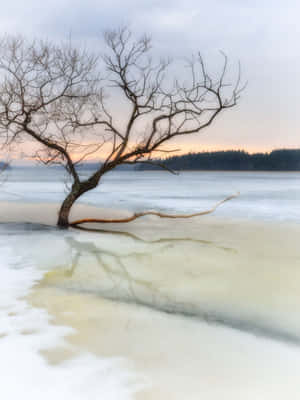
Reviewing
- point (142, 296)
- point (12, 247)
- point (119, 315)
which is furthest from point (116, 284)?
point (12, 247)

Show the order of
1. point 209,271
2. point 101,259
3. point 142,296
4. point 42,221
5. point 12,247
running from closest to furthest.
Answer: point 142,296 < point 209,271 < point 101,259 < point 12,247 < point 42,221

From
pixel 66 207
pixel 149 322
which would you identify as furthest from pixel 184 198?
pixel 149 322

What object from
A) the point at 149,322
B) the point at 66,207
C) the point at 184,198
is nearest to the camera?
the point at 149,322

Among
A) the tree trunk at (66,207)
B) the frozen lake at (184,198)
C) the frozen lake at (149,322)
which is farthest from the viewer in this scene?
the frozen lake at (184,198)

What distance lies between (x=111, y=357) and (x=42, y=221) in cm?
820

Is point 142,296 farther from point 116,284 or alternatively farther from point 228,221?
point 228,221

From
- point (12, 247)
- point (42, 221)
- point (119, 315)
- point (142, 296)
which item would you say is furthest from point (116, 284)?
point (42, 221)

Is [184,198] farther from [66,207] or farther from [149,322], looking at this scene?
[149,322]

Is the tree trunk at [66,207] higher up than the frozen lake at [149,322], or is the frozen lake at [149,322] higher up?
the tree trunk at [66,207]

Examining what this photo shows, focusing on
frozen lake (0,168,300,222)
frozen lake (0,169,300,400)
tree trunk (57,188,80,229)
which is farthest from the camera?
frozen lake (0,168,300,222)

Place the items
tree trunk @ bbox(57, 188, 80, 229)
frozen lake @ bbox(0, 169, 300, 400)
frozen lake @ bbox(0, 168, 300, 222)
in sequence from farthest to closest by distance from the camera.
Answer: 1. frozen lake @ bbox(0, 168, 300, 222)
2. tree trunk @ bbox(57, 188, 80, 229)
3. frozen lake @ bbox(0, 169, 300, 400)

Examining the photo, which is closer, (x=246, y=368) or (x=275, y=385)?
(x=275, y=385)

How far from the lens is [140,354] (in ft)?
9.25

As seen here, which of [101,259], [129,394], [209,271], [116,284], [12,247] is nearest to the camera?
[129,394]
